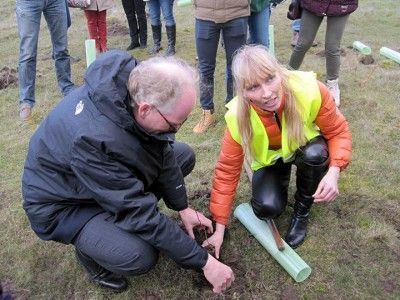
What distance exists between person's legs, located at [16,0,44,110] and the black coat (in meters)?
2.57

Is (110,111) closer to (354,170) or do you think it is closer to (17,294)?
(17,294)

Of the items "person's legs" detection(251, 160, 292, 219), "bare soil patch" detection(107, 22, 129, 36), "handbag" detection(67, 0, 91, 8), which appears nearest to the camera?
"person's legs" detection(251, 160, 292, 219)

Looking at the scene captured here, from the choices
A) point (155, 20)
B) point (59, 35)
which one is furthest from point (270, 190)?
point (155, 20)

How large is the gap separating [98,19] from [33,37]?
173cm

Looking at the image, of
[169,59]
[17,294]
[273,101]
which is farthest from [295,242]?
[17,294]

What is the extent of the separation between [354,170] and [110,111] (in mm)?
2206

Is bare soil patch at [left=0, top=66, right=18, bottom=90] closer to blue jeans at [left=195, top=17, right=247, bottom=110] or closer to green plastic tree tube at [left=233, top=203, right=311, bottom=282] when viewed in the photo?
blue jeans at [left=195, top=17, right=247, bottom=110]

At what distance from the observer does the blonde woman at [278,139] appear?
2297 millimetres

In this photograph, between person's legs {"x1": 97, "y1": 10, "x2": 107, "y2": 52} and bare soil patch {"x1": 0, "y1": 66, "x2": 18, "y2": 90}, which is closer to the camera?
bare soil patch {"x1": 0, "y1": 66, "x2": 18, "y2": 90}

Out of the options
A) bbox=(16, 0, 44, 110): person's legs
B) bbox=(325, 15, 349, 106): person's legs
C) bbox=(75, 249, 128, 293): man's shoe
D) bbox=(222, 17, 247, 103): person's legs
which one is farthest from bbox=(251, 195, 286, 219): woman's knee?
bbox=(16, 0, 44, 110): person's legs

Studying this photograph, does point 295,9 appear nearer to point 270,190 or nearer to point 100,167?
point 270,190

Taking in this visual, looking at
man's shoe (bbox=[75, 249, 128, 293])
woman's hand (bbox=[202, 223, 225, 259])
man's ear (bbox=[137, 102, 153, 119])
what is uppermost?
man's ear (bbox=[137, 102, 153, 119])

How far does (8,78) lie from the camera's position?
5.84 meters

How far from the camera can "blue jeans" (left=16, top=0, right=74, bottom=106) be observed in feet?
14.0
